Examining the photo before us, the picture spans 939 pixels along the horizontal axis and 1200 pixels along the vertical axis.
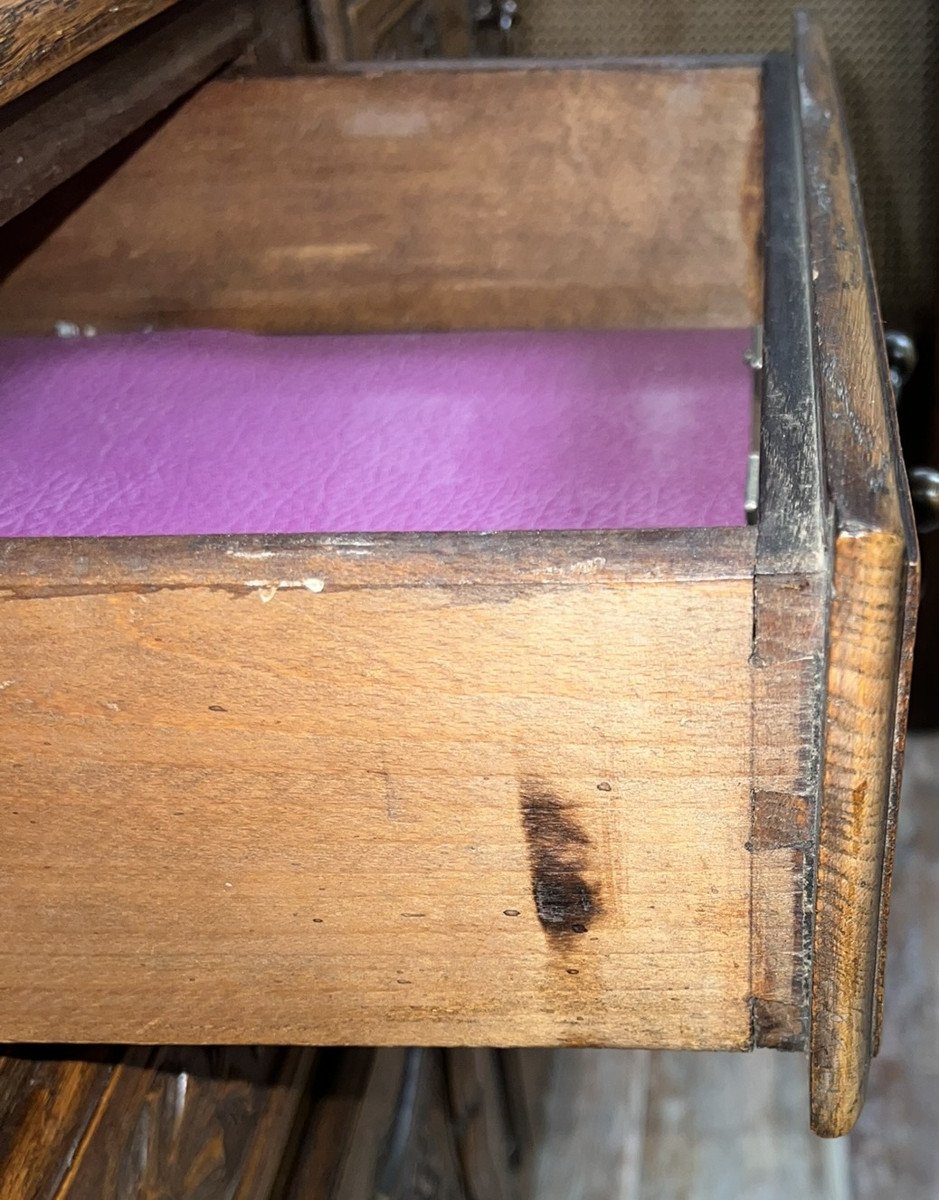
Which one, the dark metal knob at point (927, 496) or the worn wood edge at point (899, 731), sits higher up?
the worn wood edge at point (899, 731)

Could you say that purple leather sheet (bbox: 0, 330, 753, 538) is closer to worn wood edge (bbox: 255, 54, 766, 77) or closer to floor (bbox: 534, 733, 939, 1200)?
worn wood edge (bbox: 255, 54, 766, 77)

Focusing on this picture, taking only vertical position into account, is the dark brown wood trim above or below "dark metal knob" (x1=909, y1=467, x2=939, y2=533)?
above

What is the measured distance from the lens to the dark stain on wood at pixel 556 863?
0.45 m

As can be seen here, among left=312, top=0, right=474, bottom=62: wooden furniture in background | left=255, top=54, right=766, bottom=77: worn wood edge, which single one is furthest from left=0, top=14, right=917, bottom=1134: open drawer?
left=312, top=0, right=474, bottom=62: wooden furniture in background

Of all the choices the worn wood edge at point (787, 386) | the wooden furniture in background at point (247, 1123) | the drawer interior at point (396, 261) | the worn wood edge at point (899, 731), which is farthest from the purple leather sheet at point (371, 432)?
the wooden furniture in background at point (247, 1123)

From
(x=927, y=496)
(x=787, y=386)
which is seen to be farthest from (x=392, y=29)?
(x=787, y=386)

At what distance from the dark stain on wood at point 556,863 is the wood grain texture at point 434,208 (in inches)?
23.1

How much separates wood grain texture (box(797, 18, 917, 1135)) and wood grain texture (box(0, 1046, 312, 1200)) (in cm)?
42

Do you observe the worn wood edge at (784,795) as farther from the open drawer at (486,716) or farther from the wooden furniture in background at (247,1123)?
the wooden furniture in background at (247,1123)

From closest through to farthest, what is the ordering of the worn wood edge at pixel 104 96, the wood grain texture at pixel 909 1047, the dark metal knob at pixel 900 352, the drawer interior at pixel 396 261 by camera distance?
the worn wood edge at pixel 104 96 < the drawer interior at pixel 396 261 < the dark metal knob at pixel 900 352 < the wood grain texture at pixel 909 1047

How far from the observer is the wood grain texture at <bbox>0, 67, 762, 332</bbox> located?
921mm

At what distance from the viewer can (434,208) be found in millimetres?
945

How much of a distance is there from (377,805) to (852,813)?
171 millimetres

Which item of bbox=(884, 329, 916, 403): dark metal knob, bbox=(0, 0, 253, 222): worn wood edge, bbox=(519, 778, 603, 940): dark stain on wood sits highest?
bbox=(0, 0, 253, 222): worn wood edge
